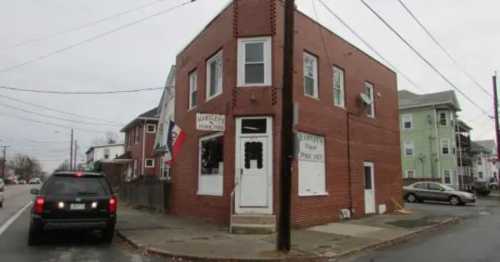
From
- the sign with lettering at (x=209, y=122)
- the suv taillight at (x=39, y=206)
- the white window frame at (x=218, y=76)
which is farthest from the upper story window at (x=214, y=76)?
the suv taillight at (x=39, y=206)

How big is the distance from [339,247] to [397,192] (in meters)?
11.8

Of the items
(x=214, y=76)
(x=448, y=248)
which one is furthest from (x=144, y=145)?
(x=448, y=248)

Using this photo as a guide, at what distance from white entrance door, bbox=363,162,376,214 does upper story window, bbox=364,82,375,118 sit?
88.8 inches

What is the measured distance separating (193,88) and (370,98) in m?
7.84

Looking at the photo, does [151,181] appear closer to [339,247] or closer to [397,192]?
[397,192]

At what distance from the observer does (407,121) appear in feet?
151

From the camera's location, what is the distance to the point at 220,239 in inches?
450

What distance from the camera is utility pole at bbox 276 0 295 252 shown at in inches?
372

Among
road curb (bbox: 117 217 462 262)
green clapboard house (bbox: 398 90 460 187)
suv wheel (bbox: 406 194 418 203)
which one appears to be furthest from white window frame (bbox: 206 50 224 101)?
green clapboard house (bbox: 398 90 460 187)

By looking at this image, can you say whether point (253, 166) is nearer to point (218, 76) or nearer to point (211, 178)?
point (211, 178)

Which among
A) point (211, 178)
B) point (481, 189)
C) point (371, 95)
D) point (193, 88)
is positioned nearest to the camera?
point (211, 178)

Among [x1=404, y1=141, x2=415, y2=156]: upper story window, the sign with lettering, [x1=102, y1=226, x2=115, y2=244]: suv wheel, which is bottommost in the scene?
[x1=102, y1=226, x2=115, y2=244]: suv wheel

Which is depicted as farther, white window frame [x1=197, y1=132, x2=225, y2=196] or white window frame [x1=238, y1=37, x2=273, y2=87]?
white window frame [x1=197, y1=132, x2=225, y2=196]

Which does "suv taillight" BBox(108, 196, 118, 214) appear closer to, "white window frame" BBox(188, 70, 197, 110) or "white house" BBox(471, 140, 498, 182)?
"white window frame" BBox(188, 70, 197, 110)
